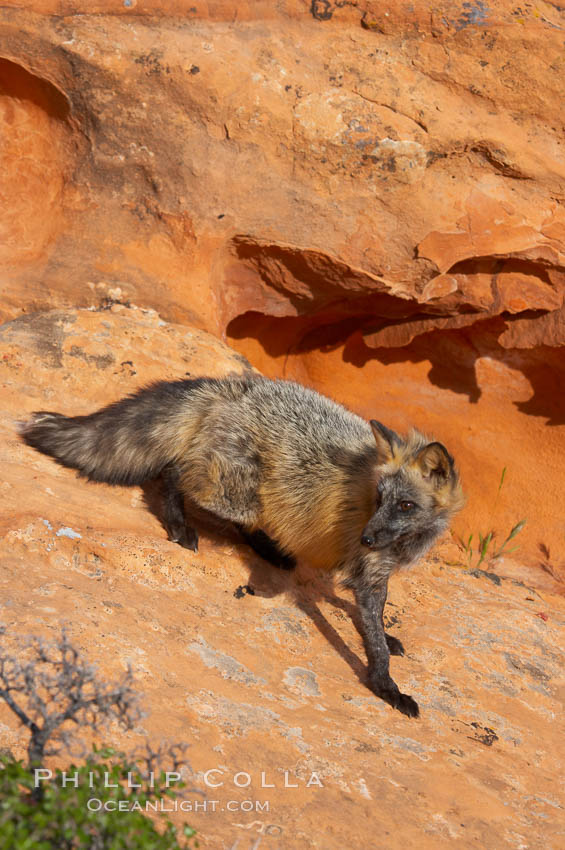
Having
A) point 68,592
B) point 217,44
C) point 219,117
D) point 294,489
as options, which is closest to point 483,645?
point 294,489

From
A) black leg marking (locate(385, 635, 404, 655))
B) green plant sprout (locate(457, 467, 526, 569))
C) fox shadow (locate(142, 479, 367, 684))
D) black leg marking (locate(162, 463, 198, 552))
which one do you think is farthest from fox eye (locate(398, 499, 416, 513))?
green plant sprout (locate(457, 467, 526, 569))

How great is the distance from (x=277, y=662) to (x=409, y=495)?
49.6 inches

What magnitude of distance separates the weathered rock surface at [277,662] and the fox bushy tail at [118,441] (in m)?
0.12

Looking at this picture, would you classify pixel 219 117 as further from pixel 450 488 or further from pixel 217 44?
pixel 450 488

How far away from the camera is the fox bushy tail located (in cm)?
468

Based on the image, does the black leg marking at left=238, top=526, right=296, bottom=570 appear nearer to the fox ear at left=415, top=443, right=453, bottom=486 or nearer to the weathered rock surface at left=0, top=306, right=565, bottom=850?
the weathered rock surface at left=0, top=306, right=565, bottom=850

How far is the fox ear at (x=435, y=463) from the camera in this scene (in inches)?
161

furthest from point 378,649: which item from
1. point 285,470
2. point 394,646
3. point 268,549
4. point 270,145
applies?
point 270,145

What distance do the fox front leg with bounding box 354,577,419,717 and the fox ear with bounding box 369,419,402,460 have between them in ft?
2.74

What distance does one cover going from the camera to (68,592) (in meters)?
3.64

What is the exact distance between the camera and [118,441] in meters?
4.67

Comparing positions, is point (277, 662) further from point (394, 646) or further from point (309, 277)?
point (309, 277)

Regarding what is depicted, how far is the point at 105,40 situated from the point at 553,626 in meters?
6.74

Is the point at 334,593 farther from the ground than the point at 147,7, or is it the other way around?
the point at 147,7
